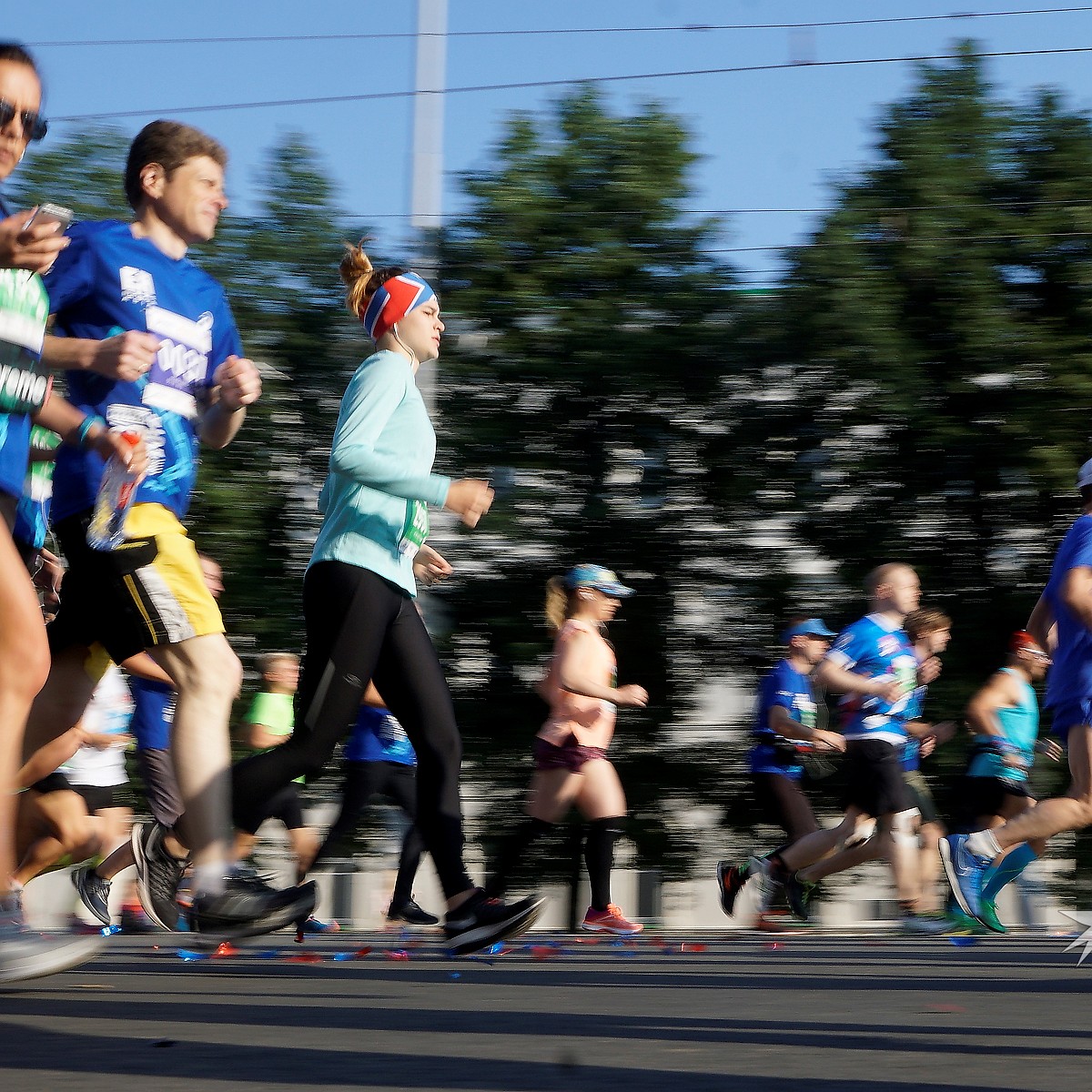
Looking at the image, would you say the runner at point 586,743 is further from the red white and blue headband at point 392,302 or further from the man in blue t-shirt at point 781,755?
the red white and blue headband at point 392,302

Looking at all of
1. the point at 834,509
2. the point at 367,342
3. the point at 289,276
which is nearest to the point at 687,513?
the point at 834,509

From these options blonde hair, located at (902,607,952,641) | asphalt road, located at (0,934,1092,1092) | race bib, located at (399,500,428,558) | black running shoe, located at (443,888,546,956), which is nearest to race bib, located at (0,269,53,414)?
race bib, located at (399,500,428,558)

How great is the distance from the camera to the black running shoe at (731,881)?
936cm

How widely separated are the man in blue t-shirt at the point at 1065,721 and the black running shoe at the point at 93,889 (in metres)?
4.15

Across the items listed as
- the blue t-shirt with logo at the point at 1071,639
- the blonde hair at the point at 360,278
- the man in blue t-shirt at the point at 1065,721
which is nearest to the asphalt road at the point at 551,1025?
the man in blue t-shirt at the point at 1065,721

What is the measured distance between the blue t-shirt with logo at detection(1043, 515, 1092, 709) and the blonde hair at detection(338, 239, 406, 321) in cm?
244

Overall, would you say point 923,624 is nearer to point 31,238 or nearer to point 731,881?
point 731,881

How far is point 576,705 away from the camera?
8.30 m

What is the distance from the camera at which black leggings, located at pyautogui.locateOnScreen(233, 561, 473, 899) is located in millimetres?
4559

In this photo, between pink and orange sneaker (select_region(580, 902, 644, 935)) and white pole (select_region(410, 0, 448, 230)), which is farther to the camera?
white pole (select_region(410, 0, 448, 230))

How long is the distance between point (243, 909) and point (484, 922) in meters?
0.84

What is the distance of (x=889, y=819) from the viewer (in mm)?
9102

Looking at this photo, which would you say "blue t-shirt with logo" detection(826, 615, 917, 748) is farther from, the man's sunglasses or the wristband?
the man's sunglasses

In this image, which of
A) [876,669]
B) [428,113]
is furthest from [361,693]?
[428,113]
